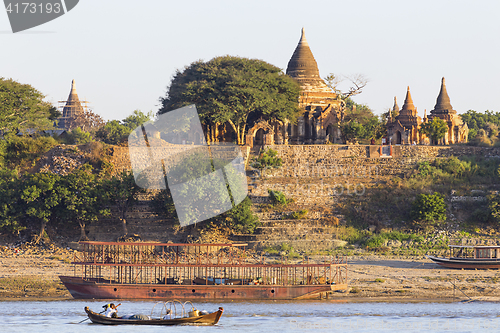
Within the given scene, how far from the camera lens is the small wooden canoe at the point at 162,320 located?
31938 millimetres

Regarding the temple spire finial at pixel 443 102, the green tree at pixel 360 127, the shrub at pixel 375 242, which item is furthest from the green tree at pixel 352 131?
the shrub at pixel 375 242

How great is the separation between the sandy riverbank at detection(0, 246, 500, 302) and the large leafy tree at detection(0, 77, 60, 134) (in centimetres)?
1678

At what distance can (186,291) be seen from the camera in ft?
124

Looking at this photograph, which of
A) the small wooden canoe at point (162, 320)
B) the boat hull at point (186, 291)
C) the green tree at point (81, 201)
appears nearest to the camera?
the small wooden canoe at point (162, 320)

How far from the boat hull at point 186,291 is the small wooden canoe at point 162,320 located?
451 cm

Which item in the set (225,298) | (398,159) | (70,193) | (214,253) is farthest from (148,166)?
(225,298)

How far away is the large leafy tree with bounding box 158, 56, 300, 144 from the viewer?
62.6 m

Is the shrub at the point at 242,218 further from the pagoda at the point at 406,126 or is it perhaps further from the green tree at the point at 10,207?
the pagoda at the point at 406,126

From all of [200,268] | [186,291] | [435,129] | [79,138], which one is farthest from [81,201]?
[435,129]

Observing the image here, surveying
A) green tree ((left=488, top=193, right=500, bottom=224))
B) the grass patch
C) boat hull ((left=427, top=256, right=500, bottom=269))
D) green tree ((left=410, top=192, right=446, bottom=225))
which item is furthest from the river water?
green tree ((left=488, top=193, right=500, bottom=224))

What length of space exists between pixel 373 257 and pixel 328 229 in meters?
4.58

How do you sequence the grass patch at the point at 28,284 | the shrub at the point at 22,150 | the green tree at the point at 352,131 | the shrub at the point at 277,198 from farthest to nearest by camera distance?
the green tree at the point at 352,131, the shrub at the point at 22,150, the shrub at the point at 277,198, the grass patch at the point at 28,284

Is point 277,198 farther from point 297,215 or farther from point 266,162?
point 266,162

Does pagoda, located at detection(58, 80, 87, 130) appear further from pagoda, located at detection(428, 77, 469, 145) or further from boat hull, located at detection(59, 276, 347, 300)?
boat hull, located at detection(59, 276, 347, 300)
